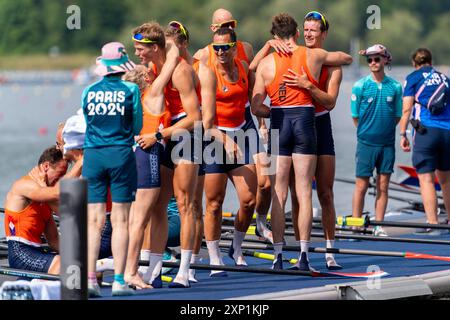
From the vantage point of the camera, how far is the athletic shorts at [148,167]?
9211mm

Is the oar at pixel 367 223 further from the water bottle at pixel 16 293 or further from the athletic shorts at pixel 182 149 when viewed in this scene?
the water bottle at pixel 16 293

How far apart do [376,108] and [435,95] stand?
2.08 feet

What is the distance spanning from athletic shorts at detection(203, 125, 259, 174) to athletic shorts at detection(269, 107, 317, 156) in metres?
0.20

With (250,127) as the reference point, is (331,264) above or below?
below

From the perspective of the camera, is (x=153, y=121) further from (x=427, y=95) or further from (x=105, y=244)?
(x=427, y=95)

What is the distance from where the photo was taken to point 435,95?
13586mm

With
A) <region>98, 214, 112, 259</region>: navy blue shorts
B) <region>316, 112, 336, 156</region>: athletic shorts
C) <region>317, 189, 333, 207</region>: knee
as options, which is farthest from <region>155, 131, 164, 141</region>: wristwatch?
<region>317, 189, 333, 207</region>: knee

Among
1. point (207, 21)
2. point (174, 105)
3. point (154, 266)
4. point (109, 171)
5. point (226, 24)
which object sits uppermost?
point (207, 21)

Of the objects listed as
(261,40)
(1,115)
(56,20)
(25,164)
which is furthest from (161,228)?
(56,20)

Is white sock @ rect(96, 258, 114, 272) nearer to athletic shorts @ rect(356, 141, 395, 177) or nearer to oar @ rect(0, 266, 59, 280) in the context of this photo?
oar @ rect(0, 266, 59, 280)

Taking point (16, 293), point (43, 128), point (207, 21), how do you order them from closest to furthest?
point (16, 293), point (43, 128), point (207, 21)

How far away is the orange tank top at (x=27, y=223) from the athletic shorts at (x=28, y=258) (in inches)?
1.6

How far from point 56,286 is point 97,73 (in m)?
1.58

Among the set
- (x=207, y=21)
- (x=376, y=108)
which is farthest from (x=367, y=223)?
(x=207, y=21)
